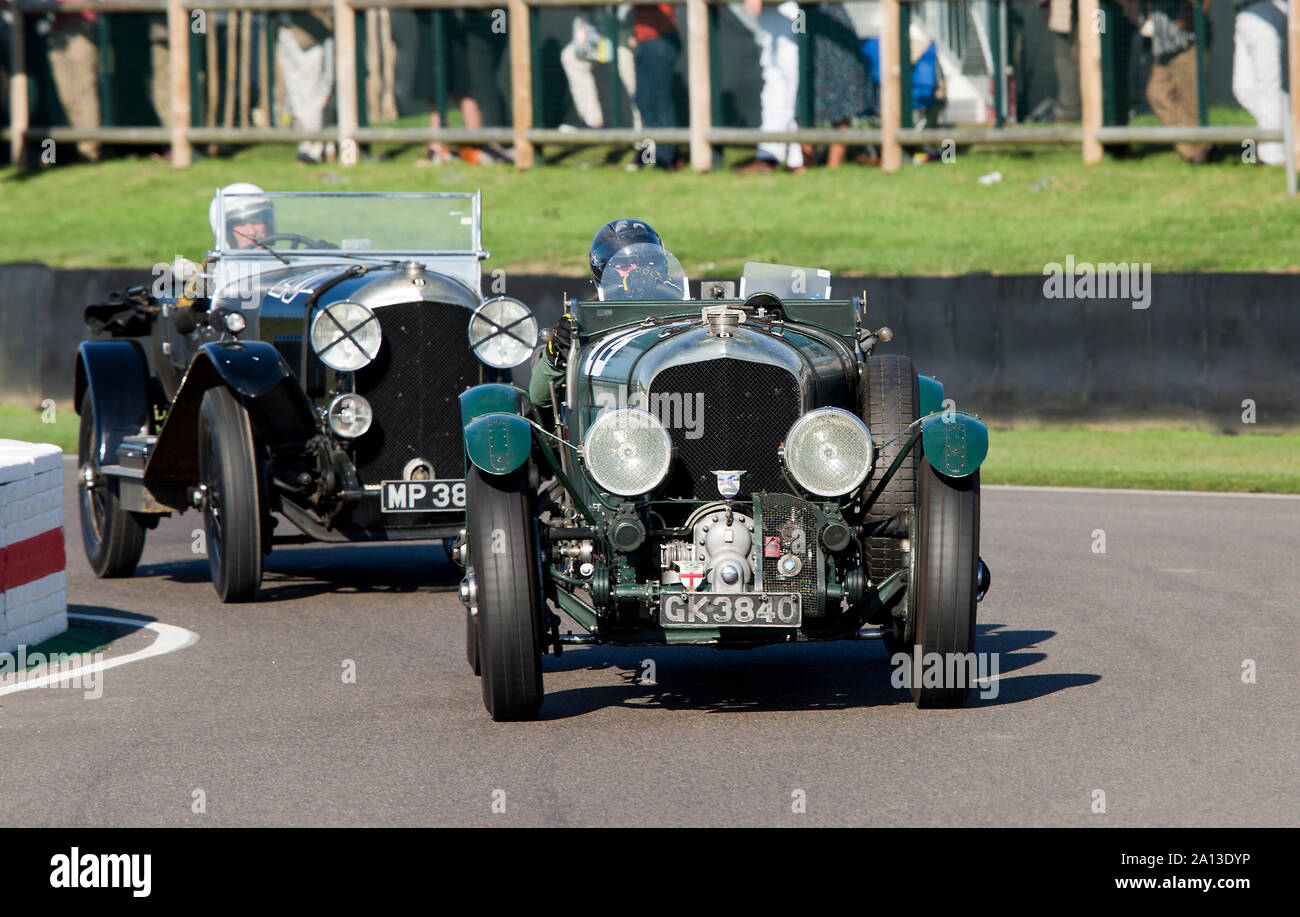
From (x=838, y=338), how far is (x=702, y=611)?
1.66 m

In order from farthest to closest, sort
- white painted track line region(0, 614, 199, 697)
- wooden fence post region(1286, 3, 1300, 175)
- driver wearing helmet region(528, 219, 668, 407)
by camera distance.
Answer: wooden fence post region(1286, 3, 1300, 175)
driver wearing helmet region(528, 219, 668, 407)
white painted track line region(0, 614, 199, 697)

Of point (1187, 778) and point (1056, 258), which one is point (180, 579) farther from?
point (1056, 258)

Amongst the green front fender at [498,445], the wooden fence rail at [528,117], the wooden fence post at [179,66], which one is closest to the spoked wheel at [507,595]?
the green front fender at [498,445]

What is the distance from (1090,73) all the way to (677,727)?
17.2 metres

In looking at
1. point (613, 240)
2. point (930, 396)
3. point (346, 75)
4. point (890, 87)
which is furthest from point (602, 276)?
point (346, 75)

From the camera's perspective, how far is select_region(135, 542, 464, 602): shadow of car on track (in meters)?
9.97

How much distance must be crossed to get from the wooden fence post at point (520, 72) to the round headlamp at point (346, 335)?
15.1 meters

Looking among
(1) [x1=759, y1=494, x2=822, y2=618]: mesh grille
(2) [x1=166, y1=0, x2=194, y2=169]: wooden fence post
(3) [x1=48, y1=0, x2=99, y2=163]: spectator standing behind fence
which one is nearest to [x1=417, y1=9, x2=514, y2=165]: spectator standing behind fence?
(2) [x1=166, y1=0, x2=194, y2=169]: wooden fence post

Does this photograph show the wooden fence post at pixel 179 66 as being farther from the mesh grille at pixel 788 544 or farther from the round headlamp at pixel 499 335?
the mesh grille at pixel 788 544

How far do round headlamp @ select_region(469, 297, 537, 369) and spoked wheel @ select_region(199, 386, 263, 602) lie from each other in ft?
4.26

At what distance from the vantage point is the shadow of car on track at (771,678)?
684 centimetres

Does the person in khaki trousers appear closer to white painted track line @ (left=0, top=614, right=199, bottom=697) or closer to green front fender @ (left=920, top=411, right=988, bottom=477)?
white painted track line @ (left=0, top=614, right=199, bottom=697)
